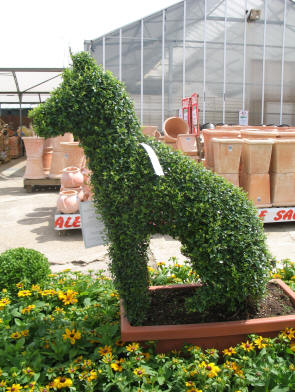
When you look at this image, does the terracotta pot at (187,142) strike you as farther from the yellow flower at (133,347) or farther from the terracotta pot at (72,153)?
the yellow flower at (133,347)

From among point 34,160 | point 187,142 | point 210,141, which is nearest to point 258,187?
point 210,141

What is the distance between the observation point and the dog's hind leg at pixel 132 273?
2252 mm

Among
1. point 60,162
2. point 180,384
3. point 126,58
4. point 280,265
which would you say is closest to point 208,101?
point 126,58

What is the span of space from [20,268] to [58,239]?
240 cm

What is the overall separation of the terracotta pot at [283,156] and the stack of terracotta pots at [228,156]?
20.5 inches

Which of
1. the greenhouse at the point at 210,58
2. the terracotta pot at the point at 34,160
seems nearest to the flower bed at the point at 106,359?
the terracotta pot at the point at 34,160

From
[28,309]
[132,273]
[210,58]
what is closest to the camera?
[132,273]

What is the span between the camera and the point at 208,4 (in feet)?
47.4

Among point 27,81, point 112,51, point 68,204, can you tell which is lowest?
point 68,204

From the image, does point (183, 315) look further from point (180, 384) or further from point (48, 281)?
point (48, 281)

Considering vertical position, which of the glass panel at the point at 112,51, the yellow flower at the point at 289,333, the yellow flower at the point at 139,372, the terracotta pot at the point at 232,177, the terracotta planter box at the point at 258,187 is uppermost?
the glass panel at the point at 112,51

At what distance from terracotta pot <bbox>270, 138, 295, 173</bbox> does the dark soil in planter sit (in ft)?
9.91

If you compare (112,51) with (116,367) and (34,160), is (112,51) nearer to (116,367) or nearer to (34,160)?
(34,160)

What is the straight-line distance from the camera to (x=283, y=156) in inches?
211
